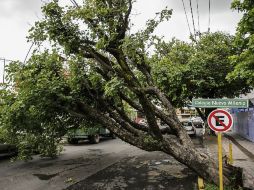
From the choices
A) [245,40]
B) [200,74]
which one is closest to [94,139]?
[200,74]

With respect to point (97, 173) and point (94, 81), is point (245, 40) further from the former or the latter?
point (97, 173)

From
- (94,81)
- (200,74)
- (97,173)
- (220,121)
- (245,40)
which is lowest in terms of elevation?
(97,173)

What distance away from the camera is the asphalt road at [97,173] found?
11.7 metres

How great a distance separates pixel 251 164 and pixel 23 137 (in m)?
9.32

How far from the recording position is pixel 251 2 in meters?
12.1

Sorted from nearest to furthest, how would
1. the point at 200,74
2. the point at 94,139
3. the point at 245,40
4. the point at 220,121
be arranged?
the point at 220,121, the point at 245,40, the point at 94,139, the point at 200,74

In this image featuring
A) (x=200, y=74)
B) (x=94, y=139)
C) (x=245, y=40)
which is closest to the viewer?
(x=245, y=40)

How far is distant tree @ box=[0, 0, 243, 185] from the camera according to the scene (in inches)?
455

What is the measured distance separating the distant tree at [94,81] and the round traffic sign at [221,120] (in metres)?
2.48

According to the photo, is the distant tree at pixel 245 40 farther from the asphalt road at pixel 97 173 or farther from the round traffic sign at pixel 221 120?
the asphalt road at pixel 97 173

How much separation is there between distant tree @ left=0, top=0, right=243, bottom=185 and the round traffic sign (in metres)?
2.48

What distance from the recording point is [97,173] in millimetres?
13891

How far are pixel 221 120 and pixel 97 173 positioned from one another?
640 centimetres

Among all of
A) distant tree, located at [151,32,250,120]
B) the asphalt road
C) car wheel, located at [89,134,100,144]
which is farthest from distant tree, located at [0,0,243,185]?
distant tree, located at [151,32,250,120]
